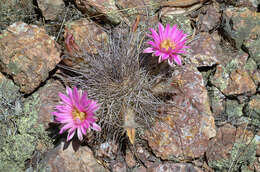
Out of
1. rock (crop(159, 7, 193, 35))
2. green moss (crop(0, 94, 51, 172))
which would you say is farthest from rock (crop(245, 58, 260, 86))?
green moss (crop(0, 94, 51, 172))

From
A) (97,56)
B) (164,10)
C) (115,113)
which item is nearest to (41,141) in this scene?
(115,113)

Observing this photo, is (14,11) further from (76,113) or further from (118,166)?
(118,166)

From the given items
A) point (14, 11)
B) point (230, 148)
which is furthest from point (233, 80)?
point (14, 11)

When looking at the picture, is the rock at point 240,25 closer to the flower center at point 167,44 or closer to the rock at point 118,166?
the flower center at point 167,44

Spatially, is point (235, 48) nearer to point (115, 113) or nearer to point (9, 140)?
point (115, 113)

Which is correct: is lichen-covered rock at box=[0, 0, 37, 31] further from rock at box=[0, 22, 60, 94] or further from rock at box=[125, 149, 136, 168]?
rock at box=[125, 149, 136, 168]

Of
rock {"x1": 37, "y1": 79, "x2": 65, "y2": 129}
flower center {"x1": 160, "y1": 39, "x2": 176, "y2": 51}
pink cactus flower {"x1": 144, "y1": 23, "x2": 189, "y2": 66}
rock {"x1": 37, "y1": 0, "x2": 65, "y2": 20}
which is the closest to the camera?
pink cactus flower {"x1": 144, "y1": 23, "x2": 189, "y2": 66}

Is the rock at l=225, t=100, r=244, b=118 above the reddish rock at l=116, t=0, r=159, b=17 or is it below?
below
